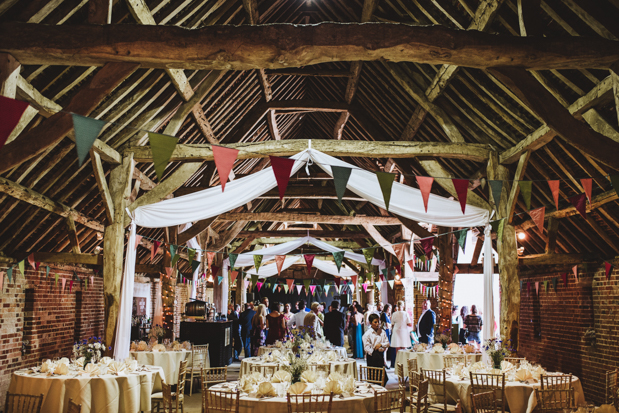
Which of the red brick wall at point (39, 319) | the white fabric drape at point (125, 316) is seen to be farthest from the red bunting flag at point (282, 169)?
the red brick wall at point (39, 319)

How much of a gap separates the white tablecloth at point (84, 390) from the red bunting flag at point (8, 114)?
2885 mm

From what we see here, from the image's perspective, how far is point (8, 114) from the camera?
3246 millimetres

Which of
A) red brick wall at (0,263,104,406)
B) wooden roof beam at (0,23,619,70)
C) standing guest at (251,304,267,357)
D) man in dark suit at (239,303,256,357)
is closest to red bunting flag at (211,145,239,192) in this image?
wooden roof beam at (0,23,619,70)

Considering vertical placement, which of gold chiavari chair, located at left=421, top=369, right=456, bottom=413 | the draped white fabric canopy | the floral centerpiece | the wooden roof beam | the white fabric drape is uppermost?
the wooden roof beam

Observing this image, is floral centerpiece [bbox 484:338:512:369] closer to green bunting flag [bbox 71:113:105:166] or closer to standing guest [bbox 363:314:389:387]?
standing guest [bbox 363:314:389:387]

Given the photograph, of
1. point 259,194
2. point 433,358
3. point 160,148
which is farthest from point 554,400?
point 160,148

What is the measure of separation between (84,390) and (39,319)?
3.98 meters

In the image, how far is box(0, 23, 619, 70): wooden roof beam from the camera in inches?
155

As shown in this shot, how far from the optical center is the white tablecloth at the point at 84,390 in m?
4.98

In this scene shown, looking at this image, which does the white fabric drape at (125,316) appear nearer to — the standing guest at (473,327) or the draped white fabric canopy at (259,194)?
the draped white fabric canopy at (259,194)

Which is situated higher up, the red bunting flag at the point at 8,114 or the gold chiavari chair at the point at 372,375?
the red bunting flag at the point at 8,114

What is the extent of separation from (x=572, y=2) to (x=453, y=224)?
123 inches

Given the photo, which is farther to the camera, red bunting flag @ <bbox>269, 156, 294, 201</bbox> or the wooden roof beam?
red bunting flag @ <bbox>269, 156, 294, 201</bbox>

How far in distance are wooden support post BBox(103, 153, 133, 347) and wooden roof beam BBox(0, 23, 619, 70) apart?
292 cm
